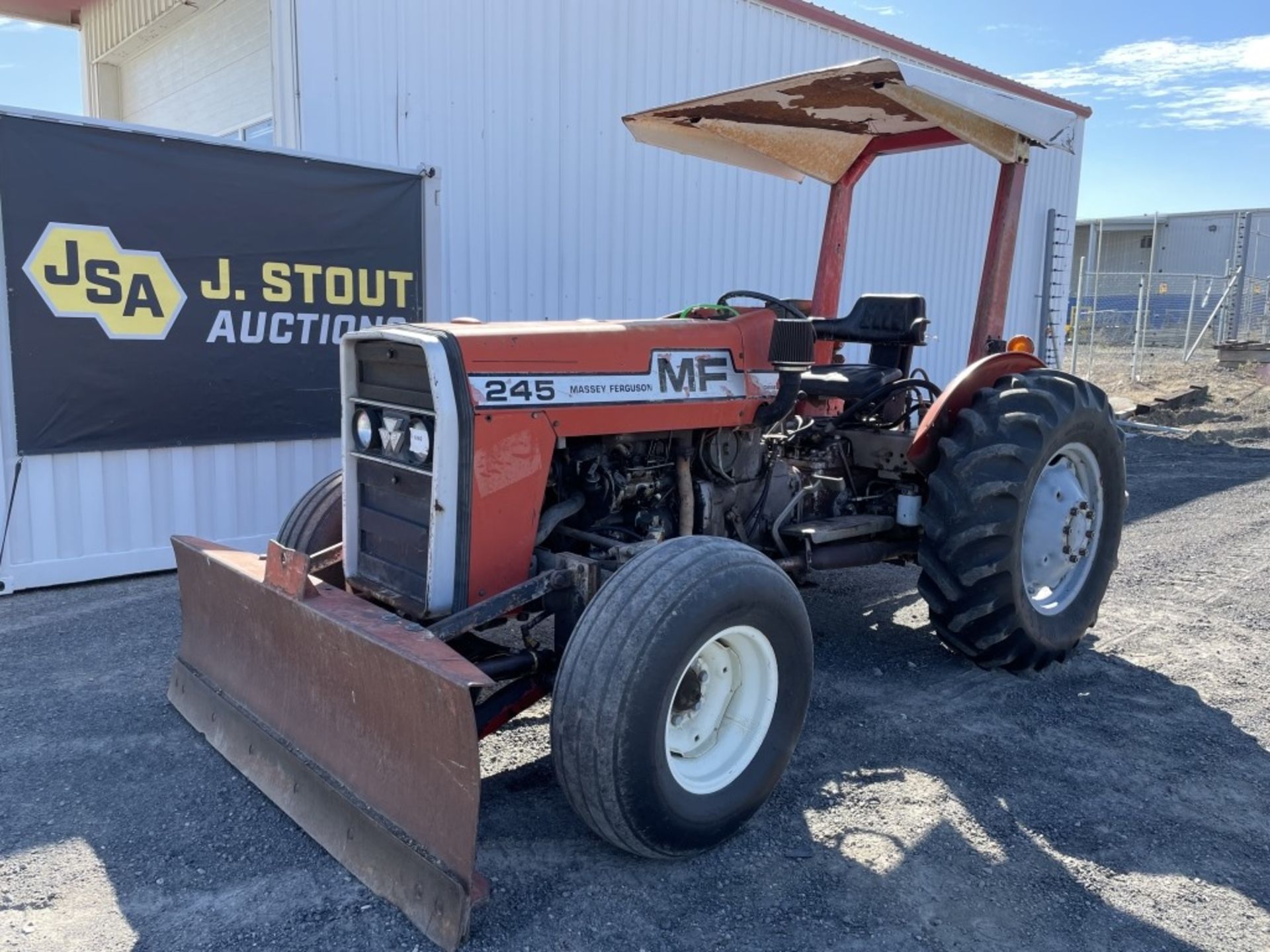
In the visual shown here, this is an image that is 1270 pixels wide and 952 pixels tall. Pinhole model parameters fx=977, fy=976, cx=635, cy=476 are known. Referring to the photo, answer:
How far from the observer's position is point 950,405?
14.0 ft

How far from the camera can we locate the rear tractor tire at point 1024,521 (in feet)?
13.1

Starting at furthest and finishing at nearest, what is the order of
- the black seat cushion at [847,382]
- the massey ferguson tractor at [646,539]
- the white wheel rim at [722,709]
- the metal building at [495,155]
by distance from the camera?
the metal building at [495,155], the black seat cushion at [847,382], the white wheel rim at [722,709], the massey ferguson tractor at [646,539]

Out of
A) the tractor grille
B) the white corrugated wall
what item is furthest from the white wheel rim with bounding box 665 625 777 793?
the white corrugated wall

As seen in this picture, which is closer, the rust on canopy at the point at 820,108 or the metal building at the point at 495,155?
the rust on canopy at the point at 820,108

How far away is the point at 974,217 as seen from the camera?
42.1 feet

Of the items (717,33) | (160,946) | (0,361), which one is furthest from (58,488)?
(717,33)

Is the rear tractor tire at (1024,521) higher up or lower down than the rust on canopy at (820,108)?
lower down

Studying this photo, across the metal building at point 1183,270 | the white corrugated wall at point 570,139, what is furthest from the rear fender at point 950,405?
the metal building at point 1183,270

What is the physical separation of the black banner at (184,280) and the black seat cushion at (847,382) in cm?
315

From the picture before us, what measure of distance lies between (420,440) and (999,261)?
295cm

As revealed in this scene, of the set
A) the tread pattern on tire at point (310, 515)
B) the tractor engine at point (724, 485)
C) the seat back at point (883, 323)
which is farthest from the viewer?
the seat back at point (883, 323)

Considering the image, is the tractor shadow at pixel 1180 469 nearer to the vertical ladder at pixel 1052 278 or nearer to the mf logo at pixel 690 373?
the vertical ladder at pixel 1052 278

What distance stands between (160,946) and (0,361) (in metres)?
3.87

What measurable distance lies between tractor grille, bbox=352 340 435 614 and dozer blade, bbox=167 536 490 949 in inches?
9.0
